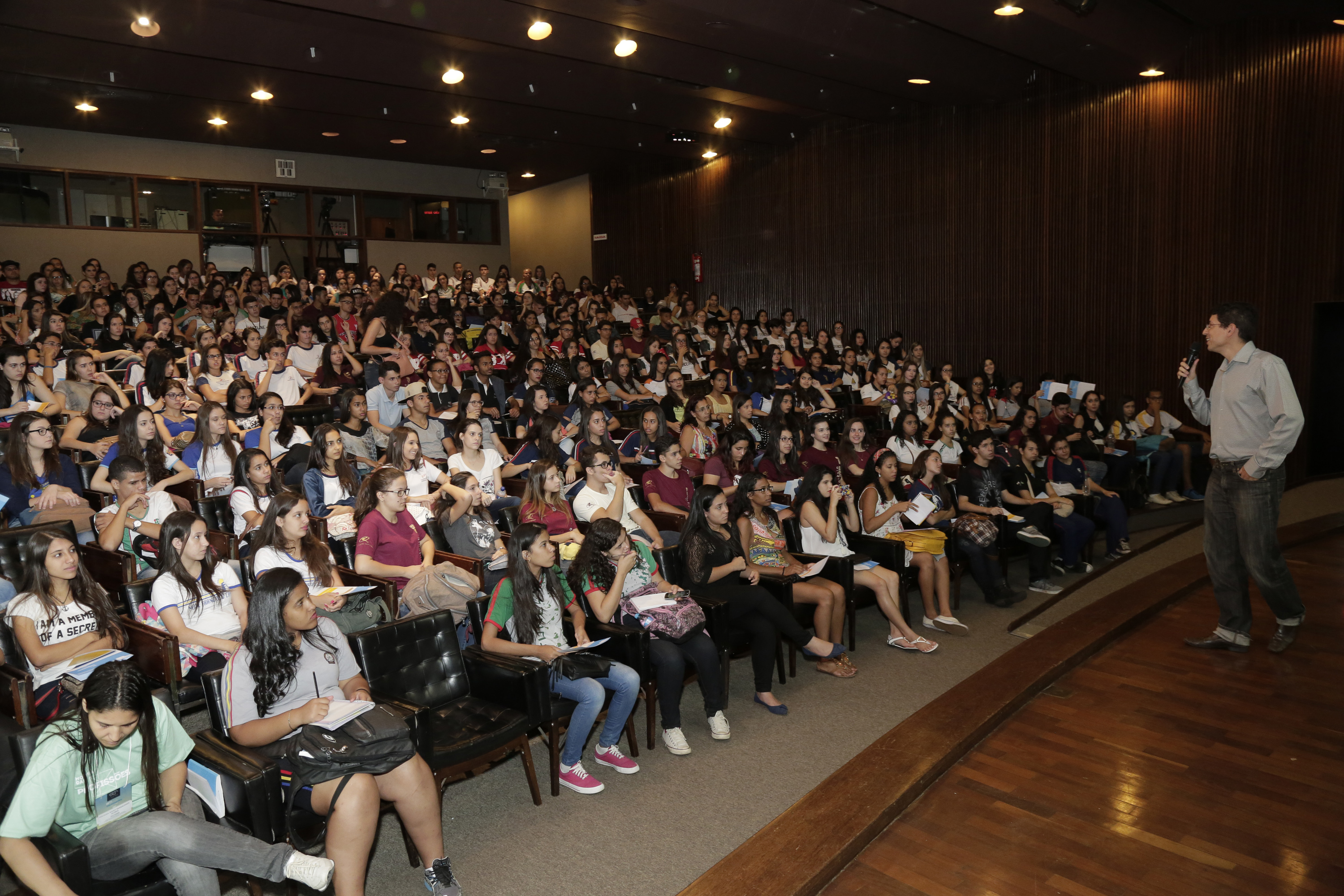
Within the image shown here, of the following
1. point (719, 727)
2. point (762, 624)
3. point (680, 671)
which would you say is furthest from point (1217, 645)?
point (680, 671)

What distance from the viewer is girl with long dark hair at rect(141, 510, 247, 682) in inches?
127

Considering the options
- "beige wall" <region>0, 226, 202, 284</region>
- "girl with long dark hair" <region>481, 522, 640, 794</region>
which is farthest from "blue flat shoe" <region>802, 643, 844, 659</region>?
"beige wall" <region>0, 226, 202, 284</region>

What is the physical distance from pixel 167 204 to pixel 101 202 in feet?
2.44

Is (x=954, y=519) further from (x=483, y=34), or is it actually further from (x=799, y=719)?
(x=483, y=34)

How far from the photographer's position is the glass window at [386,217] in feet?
45.1

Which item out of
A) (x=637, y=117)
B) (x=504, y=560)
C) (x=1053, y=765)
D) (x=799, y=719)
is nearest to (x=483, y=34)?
(x=637, y=117)

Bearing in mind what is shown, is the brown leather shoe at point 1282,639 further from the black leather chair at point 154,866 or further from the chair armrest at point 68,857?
the chair armrest at point 68,857

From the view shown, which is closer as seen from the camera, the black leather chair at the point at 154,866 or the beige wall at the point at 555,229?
the black leather chair at the point at 154,866

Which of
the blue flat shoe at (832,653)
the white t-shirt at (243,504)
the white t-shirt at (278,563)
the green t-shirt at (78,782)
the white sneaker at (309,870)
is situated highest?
the white t-shirt at (243,504)

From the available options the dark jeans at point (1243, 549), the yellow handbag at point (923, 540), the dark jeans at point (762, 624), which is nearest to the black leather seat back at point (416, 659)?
the dark jeans at point (762, 624)

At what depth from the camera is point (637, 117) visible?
1054 cm

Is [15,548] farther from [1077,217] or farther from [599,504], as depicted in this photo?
[1077,217]

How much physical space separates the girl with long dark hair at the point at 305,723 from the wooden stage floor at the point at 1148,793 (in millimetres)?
1173

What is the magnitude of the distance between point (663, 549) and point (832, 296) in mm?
8370
